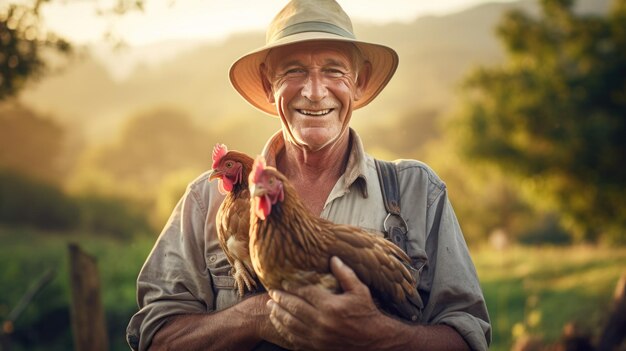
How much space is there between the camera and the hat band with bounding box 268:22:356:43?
336cm

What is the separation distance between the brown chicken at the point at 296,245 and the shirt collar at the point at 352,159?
48 centimetres

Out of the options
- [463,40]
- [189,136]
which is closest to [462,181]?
[189,136]

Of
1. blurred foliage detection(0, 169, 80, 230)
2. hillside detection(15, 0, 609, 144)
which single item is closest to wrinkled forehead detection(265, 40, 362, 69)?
hillside detection(15, 0, 609, 144)

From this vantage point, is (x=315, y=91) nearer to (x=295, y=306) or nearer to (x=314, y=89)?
(x=314, y=89)

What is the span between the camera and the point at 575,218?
17.8 metres

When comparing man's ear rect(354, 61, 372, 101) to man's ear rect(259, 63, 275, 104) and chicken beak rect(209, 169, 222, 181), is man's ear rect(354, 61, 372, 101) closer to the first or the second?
man's ear rect(259, 63, 275, 104)

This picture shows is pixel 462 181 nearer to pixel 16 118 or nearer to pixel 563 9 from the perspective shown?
pixel 563 9

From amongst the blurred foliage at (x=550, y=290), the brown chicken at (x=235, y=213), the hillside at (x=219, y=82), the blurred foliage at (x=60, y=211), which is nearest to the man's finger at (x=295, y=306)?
the brown chicken at (x=235, y=213)

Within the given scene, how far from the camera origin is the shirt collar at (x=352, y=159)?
3.48 m

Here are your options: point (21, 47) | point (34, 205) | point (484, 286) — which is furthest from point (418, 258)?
point (34, 205)

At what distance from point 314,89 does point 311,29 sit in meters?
0.32

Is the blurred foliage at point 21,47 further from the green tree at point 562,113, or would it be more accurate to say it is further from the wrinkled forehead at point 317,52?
the green tree at point 562,113

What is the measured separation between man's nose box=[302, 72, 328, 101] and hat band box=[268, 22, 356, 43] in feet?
0.79

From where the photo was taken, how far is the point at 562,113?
17531mm
